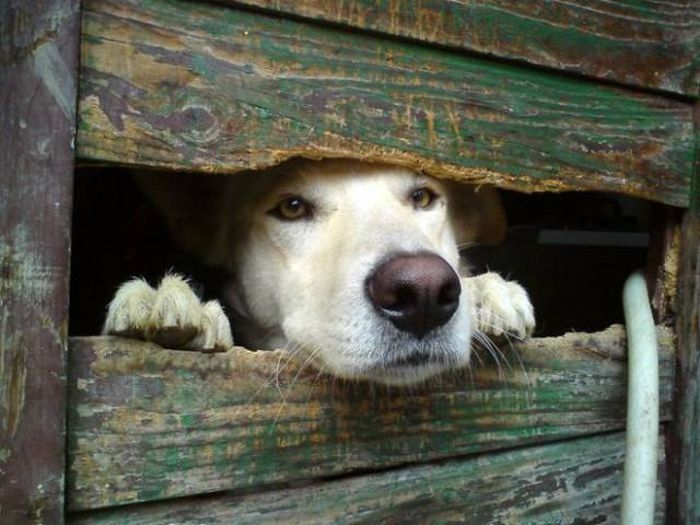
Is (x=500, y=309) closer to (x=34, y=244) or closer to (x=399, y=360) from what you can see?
(x=399, y=360)

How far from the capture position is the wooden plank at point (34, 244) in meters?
1.14

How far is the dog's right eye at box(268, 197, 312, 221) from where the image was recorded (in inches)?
74.5

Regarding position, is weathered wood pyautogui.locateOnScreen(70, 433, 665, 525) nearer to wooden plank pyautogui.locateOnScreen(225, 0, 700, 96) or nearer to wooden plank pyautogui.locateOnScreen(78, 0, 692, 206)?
wooden plank pyautogui.locateOnScreen(78, 0, 692, 206)

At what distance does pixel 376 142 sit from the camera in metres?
1.54

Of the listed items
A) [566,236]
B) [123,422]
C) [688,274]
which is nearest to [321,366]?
[123,422]

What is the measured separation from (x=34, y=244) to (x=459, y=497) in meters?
1.07

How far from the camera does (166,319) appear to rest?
1.36 metres

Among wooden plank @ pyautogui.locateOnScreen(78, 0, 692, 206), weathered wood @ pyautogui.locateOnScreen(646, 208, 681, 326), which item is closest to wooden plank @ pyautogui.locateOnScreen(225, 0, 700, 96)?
wooden plank @ pyautogui.locateOnScreen(78, 0, 692, 206)

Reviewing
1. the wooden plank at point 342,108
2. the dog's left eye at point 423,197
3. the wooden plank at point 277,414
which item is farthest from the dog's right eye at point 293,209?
the wooden plank at point 277,414

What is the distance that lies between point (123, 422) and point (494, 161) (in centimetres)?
96

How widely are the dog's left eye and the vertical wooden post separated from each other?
26.7 inches

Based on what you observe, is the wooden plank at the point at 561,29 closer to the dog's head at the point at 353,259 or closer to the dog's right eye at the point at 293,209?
the dog's head at the point at 353,259

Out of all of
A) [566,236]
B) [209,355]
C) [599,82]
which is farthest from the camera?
[566,236]

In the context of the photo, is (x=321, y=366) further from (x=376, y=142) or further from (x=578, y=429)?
(x=578, y=429)
